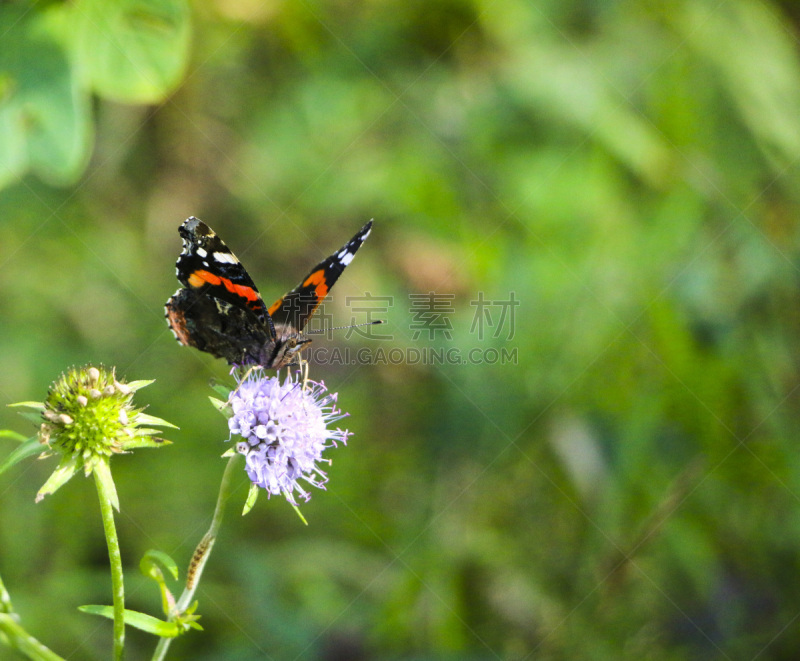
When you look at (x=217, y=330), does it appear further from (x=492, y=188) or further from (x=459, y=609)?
(x=492, y=188)

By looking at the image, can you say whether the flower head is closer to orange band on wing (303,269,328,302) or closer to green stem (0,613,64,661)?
green stem (0,613,64,661)

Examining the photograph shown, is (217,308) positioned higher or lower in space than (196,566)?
higher

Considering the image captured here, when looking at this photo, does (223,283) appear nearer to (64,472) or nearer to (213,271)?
(213,271)

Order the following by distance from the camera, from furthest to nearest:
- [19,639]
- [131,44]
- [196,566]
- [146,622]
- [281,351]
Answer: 1. [131,44]
2. [281,351]
3. [196,566]
4. [146,622]
5. [19,639]

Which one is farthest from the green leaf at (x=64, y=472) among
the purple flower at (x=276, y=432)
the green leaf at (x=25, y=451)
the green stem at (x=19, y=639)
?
the purple flower at (x=276, y=432)

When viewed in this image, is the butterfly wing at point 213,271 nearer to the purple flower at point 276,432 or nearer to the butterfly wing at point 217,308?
the butterfly wing at point 217,308

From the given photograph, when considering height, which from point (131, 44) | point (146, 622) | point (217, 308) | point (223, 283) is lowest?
point (146, 622)

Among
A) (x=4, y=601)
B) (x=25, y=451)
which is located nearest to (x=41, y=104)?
(x=25, y=451)
